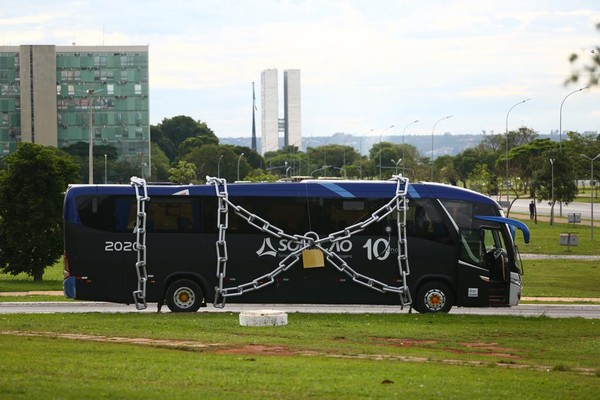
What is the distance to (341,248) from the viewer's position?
96.5ft

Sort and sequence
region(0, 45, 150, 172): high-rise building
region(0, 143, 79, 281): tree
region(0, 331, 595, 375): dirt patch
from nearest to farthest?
region(0, 331, 595, 375): dirt patch < region(0, 143, 79, 281): tree < region(0, 45, 150, 172): high-rise building

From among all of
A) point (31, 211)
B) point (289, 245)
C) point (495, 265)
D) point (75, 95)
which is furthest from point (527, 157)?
point (289, 245)

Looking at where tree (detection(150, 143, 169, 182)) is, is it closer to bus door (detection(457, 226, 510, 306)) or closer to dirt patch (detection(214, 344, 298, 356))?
bus door (detection(457, 226, 510, 306))

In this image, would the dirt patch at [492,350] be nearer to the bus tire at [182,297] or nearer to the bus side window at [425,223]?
the bus side window at [425,223]

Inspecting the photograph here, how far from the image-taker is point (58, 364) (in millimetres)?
17219

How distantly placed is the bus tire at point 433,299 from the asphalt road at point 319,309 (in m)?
1.34

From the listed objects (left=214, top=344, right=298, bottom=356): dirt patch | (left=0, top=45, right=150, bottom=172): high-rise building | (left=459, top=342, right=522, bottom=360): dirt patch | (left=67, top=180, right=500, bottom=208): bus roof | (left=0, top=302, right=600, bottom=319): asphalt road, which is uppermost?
(left=0, top=45, right=150, bottom=172): high-rise building

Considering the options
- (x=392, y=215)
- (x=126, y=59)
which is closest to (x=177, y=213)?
(x=392, y=215)

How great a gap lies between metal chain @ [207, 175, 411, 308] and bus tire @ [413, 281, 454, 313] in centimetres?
33

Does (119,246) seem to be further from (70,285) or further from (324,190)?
(324,190)

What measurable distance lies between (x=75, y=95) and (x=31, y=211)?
104163 millimetres

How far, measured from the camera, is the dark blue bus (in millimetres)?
29000

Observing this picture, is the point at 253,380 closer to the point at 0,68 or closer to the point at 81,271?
the point at 81,271

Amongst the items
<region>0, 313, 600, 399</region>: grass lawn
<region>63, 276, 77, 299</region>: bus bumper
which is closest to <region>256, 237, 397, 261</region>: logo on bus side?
<region>0, 313, 600, 399</region>: grass lawn
